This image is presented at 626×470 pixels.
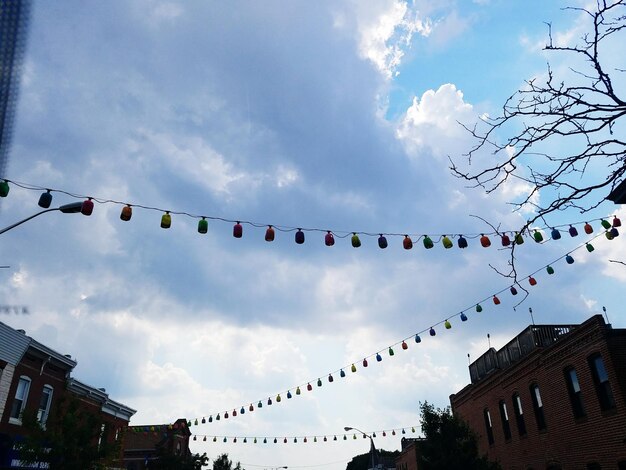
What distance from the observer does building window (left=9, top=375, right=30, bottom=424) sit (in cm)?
2116

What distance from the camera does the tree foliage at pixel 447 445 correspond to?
21266mm

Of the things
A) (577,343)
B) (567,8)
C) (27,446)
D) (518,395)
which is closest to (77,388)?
(27,446)

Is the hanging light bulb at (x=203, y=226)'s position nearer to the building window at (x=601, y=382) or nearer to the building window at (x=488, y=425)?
the building window at (x=601, y=382)

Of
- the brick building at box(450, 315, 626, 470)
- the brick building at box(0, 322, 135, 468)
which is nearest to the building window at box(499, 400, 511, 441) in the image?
the brick building at box(450, 315, 626, 470)

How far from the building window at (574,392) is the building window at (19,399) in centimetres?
2283

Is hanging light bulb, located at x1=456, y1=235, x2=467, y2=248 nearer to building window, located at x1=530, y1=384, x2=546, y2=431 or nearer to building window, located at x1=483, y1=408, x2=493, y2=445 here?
building window, located at x1=530, y1=384, x2=546, y2=431

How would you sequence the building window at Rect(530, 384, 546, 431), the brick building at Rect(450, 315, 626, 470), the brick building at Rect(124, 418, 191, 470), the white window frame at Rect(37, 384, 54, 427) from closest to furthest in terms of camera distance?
the brick building at Rect(450, 315, 626, 470) → the building window at Rect(530, 384, 546, 431) → the white window frame at Rect(37, 384, 54, 427) → the brick building at Rect(124, 418, 191, 470)

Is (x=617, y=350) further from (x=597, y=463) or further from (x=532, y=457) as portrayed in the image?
(x=532, y=457)

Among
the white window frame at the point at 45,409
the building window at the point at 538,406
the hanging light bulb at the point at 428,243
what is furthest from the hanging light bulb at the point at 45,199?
the building window at the point at 538,406

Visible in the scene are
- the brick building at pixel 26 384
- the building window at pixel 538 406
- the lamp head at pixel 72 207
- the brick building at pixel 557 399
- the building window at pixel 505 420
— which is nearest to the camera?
the lamp head at pixel 72 207

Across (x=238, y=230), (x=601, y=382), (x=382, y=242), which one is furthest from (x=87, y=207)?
(x=601, y=382)

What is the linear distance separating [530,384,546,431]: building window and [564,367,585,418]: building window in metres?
2.32

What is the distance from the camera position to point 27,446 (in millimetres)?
16922

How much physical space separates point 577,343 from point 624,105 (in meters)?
15.2
